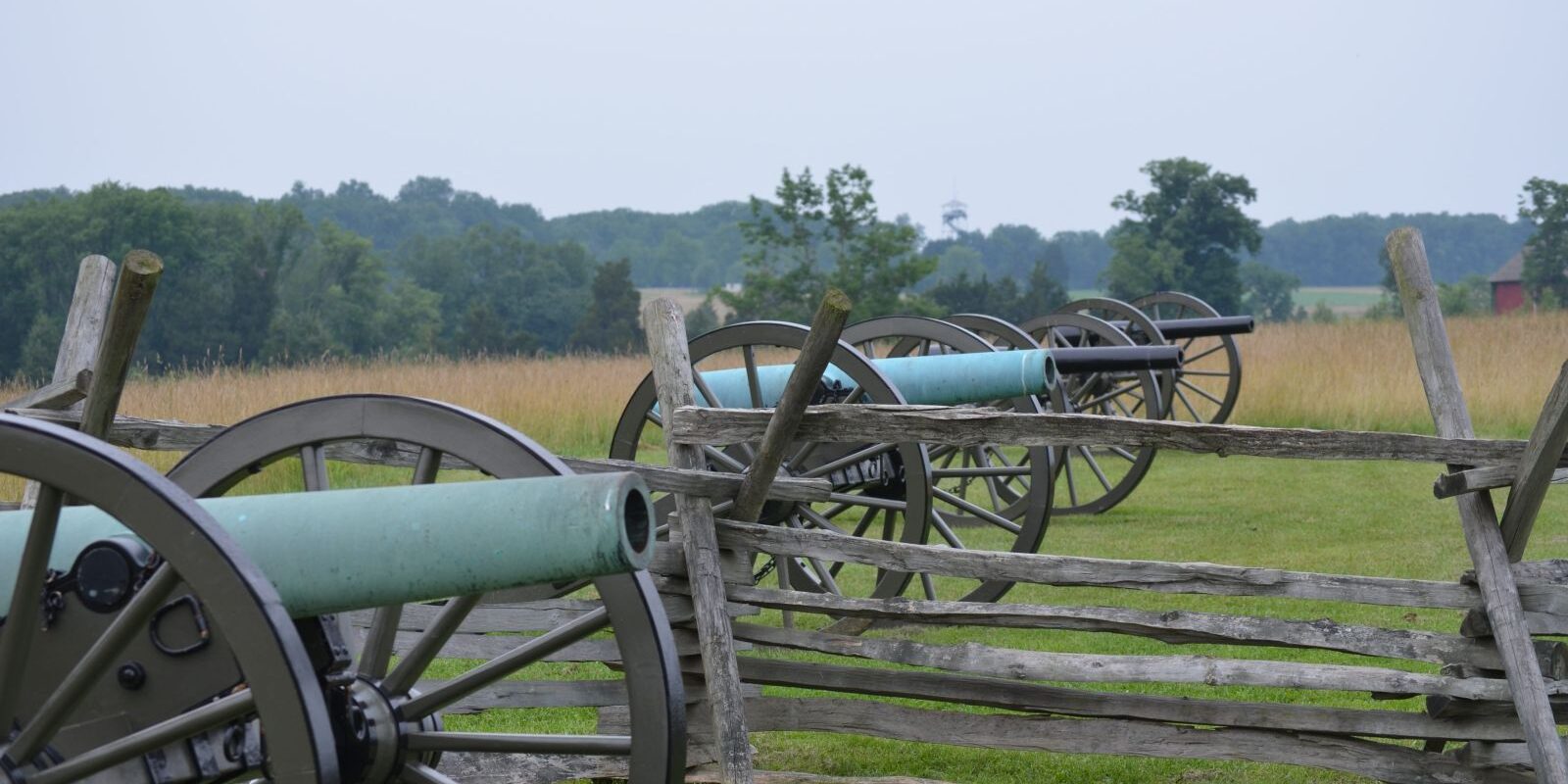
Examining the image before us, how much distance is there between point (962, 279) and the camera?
134 feet

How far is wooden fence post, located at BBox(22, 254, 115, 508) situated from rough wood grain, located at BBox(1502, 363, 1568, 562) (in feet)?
14.5

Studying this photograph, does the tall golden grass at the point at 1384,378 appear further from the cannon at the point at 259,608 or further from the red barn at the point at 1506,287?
the red barn at the point at 1506,287

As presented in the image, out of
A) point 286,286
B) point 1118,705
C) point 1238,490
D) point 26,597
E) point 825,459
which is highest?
point 286,286

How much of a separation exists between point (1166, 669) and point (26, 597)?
3033 millimetres

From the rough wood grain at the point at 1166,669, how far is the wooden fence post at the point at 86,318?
9.01 feet

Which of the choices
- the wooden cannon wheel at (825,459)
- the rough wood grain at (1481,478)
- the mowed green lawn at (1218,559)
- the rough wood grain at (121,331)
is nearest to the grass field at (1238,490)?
the mowed green lawn at (1218,559)

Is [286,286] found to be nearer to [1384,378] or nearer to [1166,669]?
[1384,378]

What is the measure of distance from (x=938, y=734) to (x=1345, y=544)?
5.39 m

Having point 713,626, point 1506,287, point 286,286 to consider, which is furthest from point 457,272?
point 713,626

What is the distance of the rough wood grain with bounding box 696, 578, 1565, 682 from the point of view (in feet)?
14.9

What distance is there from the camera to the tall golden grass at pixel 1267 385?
14930 mm

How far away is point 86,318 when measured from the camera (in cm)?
590

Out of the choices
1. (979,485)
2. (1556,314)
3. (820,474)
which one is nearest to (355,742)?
(820,474)

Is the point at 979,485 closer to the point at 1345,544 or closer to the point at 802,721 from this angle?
the point at 1345,544
